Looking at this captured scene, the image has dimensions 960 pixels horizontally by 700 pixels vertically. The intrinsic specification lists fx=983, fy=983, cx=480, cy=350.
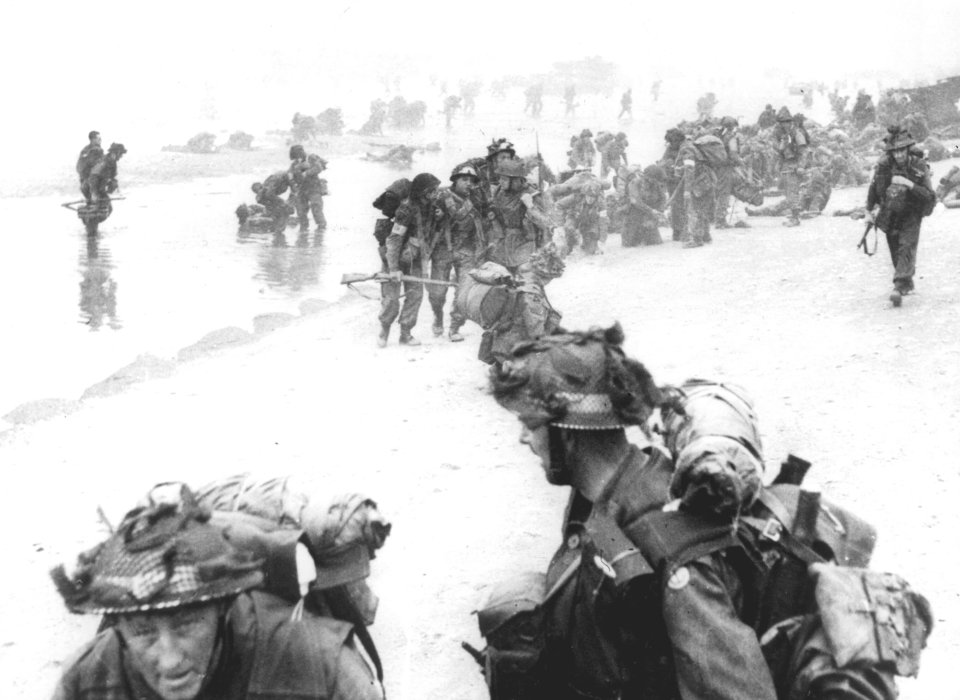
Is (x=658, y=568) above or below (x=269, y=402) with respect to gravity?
above

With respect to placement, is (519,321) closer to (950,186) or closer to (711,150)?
(711,150)

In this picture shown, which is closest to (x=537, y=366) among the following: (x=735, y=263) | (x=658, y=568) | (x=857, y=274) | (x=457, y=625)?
(x=658, y=568)

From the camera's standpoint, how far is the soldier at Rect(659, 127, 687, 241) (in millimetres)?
14719

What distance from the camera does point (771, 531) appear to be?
6.76 ft

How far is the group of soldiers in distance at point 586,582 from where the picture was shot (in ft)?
6.09

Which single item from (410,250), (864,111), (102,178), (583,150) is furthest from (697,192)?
(864,111)

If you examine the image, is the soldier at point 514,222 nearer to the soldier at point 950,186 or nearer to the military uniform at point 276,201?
the soldier at point 950,186

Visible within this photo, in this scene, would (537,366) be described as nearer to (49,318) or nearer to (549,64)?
(49,318)

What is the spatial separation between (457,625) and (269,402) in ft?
12.4

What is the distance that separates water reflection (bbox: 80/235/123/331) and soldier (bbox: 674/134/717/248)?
787cm

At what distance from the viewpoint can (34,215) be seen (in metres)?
21.4

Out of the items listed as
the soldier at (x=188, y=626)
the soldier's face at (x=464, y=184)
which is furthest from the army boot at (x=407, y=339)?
the soldier at (x=188, y=626)

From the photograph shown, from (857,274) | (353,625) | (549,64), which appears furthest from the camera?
(549,64)

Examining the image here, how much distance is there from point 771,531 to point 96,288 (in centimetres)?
1329
